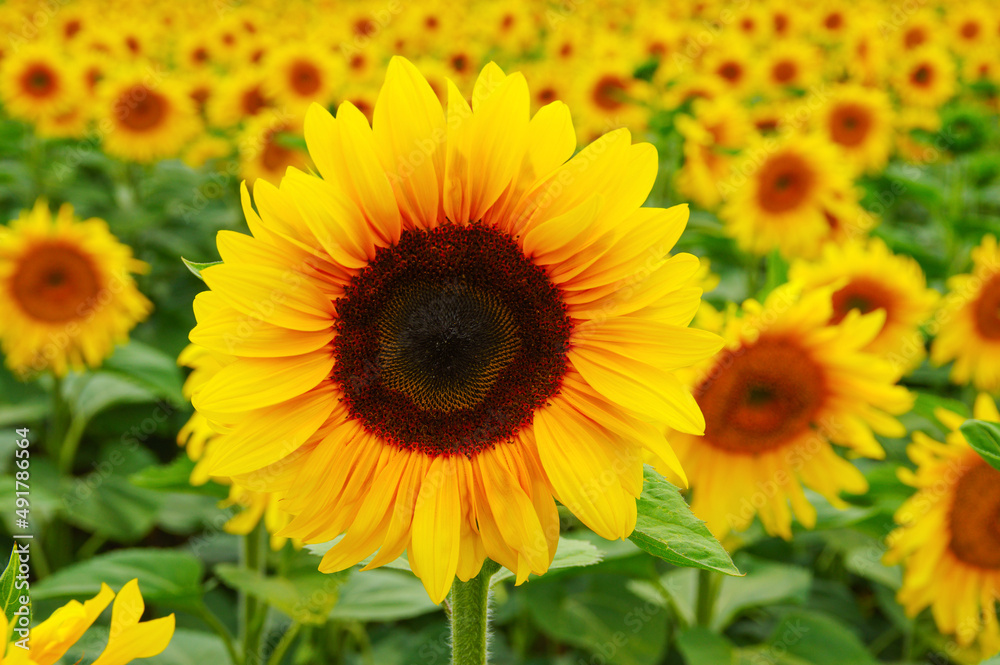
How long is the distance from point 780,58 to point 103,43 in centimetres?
596

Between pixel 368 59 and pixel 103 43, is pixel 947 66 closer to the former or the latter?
pixel 368 59

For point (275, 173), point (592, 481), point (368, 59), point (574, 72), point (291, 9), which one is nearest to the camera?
point (592, 481)

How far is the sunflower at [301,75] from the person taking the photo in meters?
5.69

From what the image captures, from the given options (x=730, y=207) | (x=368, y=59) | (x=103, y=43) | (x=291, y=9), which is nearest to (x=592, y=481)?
(x=730, y=207)

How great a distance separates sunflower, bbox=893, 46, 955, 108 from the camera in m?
7.04

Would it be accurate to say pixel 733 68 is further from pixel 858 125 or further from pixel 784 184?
pixel 784 184

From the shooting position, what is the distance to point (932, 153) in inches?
256

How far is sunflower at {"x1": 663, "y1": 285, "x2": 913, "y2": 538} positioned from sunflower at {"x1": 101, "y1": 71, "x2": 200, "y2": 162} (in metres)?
4.91

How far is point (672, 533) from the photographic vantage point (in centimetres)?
98

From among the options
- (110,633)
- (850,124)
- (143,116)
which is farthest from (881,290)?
(143,116)

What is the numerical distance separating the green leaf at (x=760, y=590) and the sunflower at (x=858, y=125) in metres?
3.79

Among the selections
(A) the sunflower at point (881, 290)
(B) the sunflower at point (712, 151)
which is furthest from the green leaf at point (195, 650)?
(B) the sunflower at point (712, 151)

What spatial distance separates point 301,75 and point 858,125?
13.6 ft

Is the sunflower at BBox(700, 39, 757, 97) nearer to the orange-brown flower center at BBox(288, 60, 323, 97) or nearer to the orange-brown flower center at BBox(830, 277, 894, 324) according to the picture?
the orange-brown flower center at BBox(288, 60, 323, 97)
